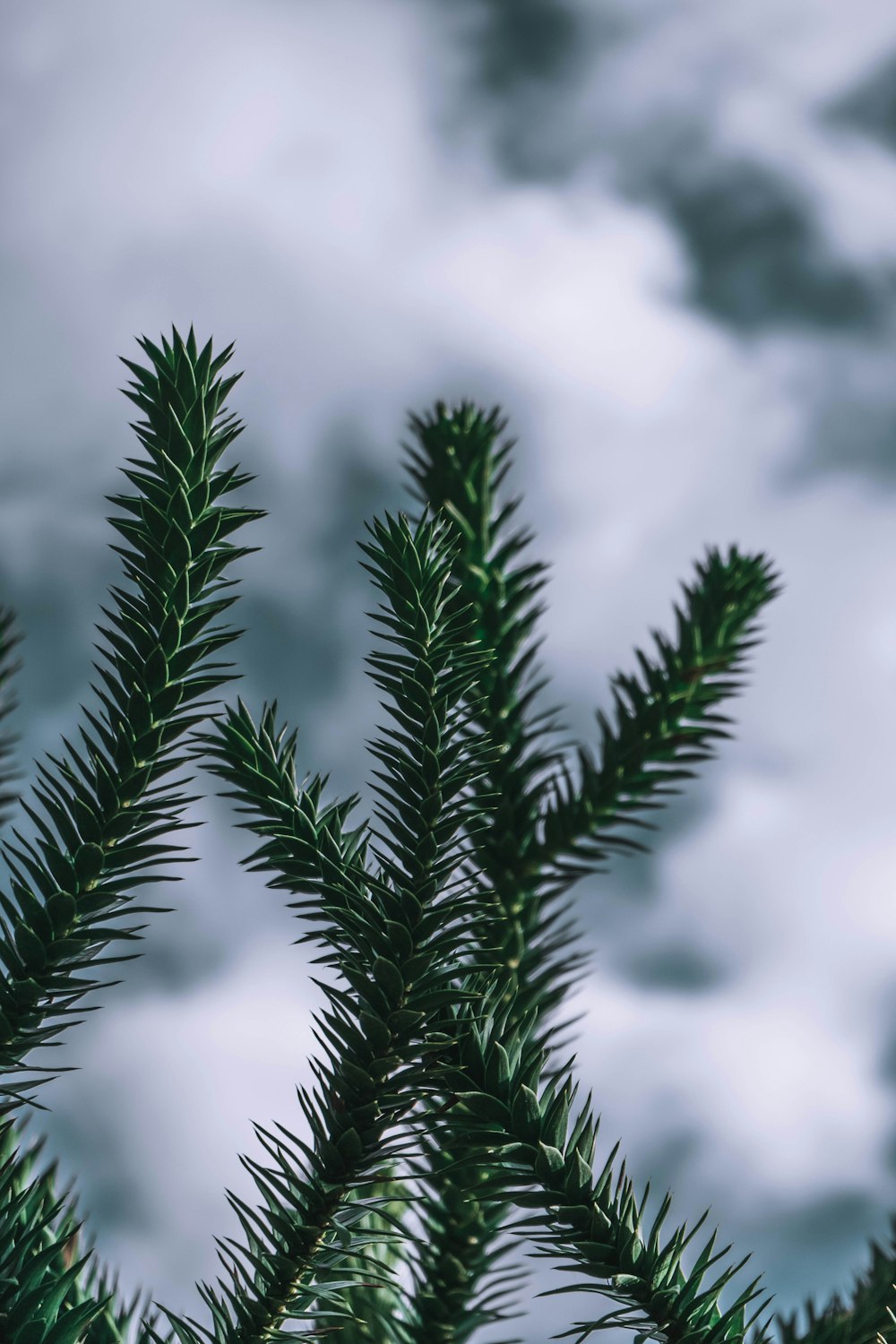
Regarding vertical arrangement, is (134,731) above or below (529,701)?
below

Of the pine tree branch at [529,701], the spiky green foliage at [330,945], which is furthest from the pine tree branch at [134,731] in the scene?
the pine tree branch at [529,701]

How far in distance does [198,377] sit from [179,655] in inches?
12.4

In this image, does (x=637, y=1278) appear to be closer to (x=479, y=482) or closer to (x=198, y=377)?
(x=198, y=377)

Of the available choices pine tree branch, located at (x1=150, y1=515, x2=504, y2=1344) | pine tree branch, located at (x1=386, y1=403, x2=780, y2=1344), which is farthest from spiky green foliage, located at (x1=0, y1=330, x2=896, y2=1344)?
pine tree branch, located at (x1=386, y1=403, x2=780, y2=1344)

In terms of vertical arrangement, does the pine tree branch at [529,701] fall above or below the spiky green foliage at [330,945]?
above

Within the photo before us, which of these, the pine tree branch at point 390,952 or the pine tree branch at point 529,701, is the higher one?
the pine tree branch at point 529,701

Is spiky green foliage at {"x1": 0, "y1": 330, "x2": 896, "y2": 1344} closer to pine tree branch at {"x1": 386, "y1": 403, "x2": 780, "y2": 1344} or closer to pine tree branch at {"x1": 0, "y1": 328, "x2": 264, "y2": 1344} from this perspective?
pine tree branch at {"x1": 0, "y1": 328, "x2": 264, "y2": 1344}

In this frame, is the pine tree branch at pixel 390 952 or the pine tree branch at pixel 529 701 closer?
the pine tree branch at pixel 390 952

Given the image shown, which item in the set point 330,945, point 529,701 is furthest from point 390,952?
point 529,701

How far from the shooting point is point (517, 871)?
2.11 meters

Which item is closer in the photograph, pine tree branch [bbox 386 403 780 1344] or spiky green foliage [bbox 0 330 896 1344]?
spiky green foliage [bbox 0 330 896 1344]

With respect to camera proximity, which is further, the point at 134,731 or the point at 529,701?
the point at 529,701

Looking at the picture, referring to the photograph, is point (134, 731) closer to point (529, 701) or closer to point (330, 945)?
point (330, 945)

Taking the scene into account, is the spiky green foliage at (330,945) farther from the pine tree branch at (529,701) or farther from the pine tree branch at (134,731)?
the pine tree branch at (529,701)
